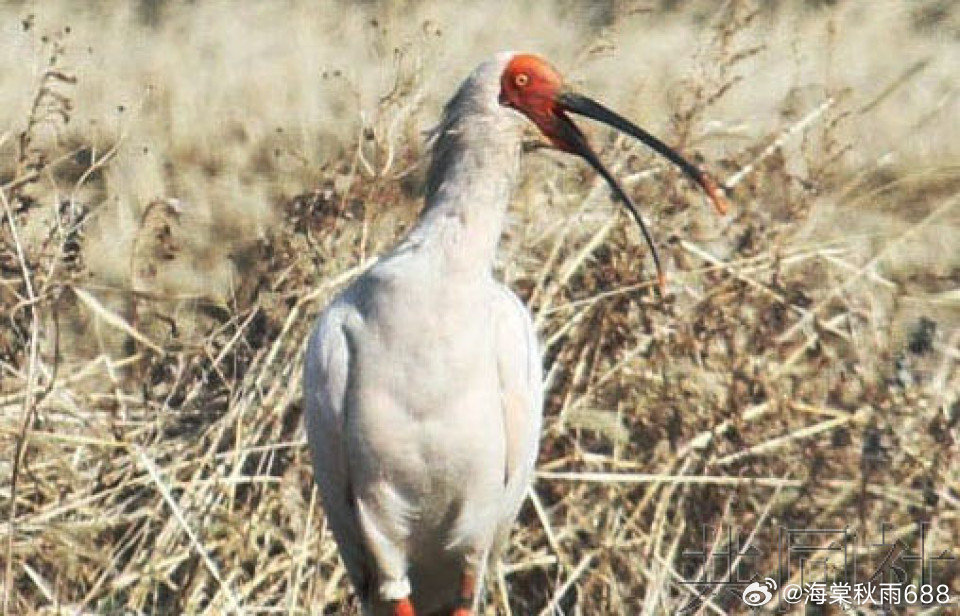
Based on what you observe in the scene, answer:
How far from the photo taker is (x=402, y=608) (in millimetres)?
6723

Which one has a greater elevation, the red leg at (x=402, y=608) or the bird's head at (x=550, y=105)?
the bird's head at (x=550, y=105)

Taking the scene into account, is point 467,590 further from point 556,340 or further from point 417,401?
point 556,340

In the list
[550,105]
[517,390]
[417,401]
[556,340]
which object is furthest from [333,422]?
[556,340]

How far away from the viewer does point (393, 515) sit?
666 cm

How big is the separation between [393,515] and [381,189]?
171 cm

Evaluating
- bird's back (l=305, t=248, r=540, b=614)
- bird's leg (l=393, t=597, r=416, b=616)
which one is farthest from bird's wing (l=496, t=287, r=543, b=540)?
bird's leg (l=393, t=597, r=416, b=616)

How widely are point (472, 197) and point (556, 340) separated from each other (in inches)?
74.8

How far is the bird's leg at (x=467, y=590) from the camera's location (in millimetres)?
6797

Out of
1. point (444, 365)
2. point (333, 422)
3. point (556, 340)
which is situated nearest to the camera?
point (444, 365)

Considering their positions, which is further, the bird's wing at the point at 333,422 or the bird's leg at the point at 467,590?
the bird's leg at the point at 467,590

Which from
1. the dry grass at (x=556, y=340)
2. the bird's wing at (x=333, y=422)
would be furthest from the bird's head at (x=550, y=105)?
the dry grass at (x=556, y=340)

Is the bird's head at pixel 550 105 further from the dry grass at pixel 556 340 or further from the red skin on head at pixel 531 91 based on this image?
the dry grass at pixel 556 340

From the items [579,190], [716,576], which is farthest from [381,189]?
Result: [716,576]

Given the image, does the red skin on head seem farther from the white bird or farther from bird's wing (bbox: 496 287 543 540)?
bird's wing (bbox: 496 287 543 540)
